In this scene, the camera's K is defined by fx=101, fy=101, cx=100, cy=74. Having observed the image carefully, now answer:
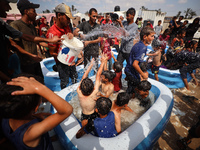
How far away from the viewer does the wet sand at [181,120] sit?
2.23 meters

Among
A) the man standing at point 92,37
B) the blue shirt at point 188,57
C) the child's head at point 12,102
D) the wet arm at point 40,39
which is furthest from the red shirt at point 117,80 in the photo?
the blue shirt at point 188,57

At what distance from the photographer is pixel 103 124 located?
Result: 1646mm

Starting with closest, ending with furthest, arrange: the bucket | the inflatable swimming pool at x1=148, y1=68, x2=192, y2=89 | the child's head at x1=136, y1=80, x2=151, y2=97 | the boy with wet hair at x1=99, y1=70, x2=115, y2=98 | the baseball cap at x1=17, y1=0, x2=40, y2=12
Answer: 1. the bucket
2. the baseball cap at x1=17, y1=0, x2=40, y2=12
3. the child's head at x1=136, y1=80, x2=151, y2=97
4. the boy with wet hair at x1=99, y1=70, x2=115, y2=98
5. the inflatable swimming pool at x1=148, y1=68, x2=192, y2=89

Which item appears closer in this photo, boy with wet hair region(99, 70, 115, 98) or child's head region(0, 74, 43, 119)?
child's head region(0, 74, 43, 119)

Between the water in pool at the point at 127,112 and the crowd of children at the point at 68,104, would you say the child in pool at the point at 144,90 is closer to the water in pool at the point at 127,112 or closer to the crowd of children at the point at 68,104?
the crowd of children at the point at 68,104

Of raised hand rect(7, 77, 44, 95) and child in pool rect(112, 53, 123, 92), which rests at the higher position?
raised hand rect(7, 77, 44, 95)

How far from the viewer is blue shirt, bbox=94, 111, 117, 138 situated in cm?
164

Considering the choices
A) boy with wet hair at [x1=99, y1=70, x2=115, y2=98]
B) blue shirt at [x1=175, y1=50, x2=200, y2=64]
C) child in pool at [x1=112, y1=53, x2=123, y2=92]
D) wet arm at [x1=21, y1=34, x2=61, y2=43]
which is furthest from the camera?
blue shirt at [x1=175, y1=50, x2=200, y2=64]

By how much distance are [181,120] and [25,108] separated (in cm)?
361

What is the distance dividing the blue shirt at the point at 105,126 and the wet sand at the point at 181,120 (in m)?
1.26

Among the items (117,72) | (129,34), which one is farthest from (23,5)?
(129,34)

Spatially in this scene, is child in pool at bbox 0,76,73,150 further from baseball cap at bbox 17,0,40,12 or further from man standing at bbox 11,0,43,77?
baseball cap at bbox 17,0,40,12

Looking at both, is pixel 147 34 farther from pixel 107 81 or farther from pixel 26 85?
pixel 26 85

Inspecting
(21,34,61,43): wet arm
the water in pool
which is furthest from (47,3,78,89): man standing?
the water in pool
